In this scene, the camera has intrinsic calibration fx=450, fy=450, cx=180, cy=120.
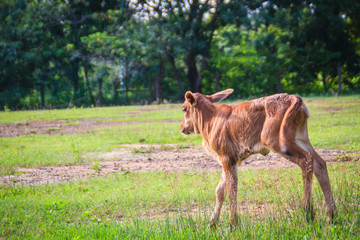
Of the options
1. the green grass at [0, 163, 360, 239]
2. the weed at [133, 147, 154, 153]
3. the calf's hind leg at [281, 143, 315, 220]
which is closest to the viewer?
the green grass at [0, 163, 360, 239]

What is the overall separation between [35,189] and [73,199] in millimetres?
1264

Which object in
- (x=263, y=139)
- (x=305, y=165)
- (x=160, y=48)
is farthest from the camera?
(x=160, y=48)

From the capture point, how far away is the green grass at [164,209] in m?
5.65

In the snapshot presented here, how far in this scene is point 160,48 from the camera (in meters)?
38.7

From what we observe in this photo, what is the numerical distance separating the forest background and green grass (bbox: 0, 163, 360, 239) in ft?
97.7

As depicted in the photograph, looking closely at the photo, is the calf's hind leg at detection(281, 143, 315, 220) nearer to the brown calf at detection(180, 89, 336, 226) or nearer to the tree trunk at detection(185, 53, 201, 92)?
the brown calf at detection(180, 89, 336, 226)

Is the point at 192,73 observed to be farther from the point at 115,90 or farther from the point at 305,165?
the point at 305,165

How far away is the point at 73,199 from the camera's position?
782cm

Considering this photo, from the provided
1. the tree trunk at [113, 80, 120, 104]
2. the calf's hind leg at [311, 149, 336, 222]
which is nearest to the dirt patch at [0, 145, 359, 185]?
the calf's hind leg at [311, 149, 336, 222]

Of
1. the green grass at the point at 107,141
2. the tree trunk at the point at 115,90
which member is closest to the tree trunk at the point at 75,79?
the tree trunk at the point at 115,90

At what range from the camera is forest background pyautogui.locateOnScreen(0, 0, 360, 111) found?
38.1 metres

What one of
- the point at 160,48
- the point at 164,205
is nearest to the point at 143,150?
the point at 164,205

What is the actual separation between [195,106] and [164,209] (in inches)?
74.3

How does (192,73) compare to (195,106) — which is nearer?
(195,106)
